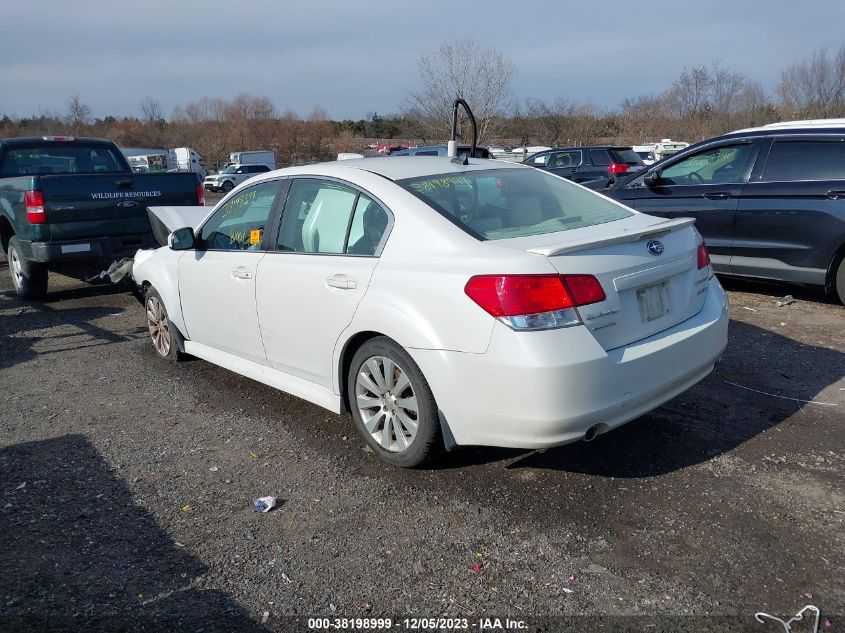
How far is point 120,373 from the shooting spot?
586 cm

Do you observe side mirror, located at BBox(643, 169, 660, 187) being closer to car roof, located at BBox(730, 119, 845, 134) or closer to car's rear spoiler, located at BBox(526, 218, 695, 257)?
car roof, located at BBox(730, 119, 845, 134)

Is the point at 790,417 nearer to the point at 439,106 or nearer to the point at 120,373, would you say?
the point at 120,373

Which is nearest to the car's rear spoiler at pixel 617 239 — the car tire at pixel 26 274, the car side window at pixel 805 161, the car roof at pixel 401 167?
the car roof at pixel 401 167

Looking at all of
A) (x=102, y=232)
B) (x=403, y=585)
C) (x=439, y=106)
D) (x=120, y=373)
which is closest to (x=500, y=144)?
(x=439, y=106)

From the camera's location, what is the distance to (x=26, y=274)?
8.59 metres

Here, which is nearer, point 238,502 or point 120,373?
point 238,502

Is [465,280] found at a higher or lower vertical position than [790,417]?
higher

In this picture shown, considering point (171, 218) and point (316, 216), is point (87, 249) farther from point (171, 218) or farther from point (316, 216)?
point (316, 216)

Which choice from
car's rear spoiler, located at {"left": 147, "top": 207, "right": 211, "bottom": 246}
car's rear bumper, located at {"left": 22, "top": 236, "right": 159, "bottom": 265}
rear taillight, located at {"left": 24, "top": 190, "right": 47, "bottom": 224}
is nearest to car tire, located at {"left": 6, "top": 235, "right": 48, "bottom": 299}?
car's rear bumper, located at {"left": 22, "top": 236, "right": 159, "bottom": 265}

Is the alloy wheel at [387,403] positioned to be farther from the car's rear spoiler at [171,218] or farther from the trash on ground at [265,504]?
the car's rear spoiler at [171,218]

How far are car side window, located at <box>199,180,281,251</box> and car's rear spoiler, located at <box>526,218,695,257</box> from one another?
208 centimetres

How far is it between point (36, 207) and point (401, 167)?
5248 mm

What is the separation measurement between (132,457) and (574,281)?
273 cm

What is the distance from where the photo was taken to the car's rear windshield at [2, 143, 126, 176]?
9.77 meters
